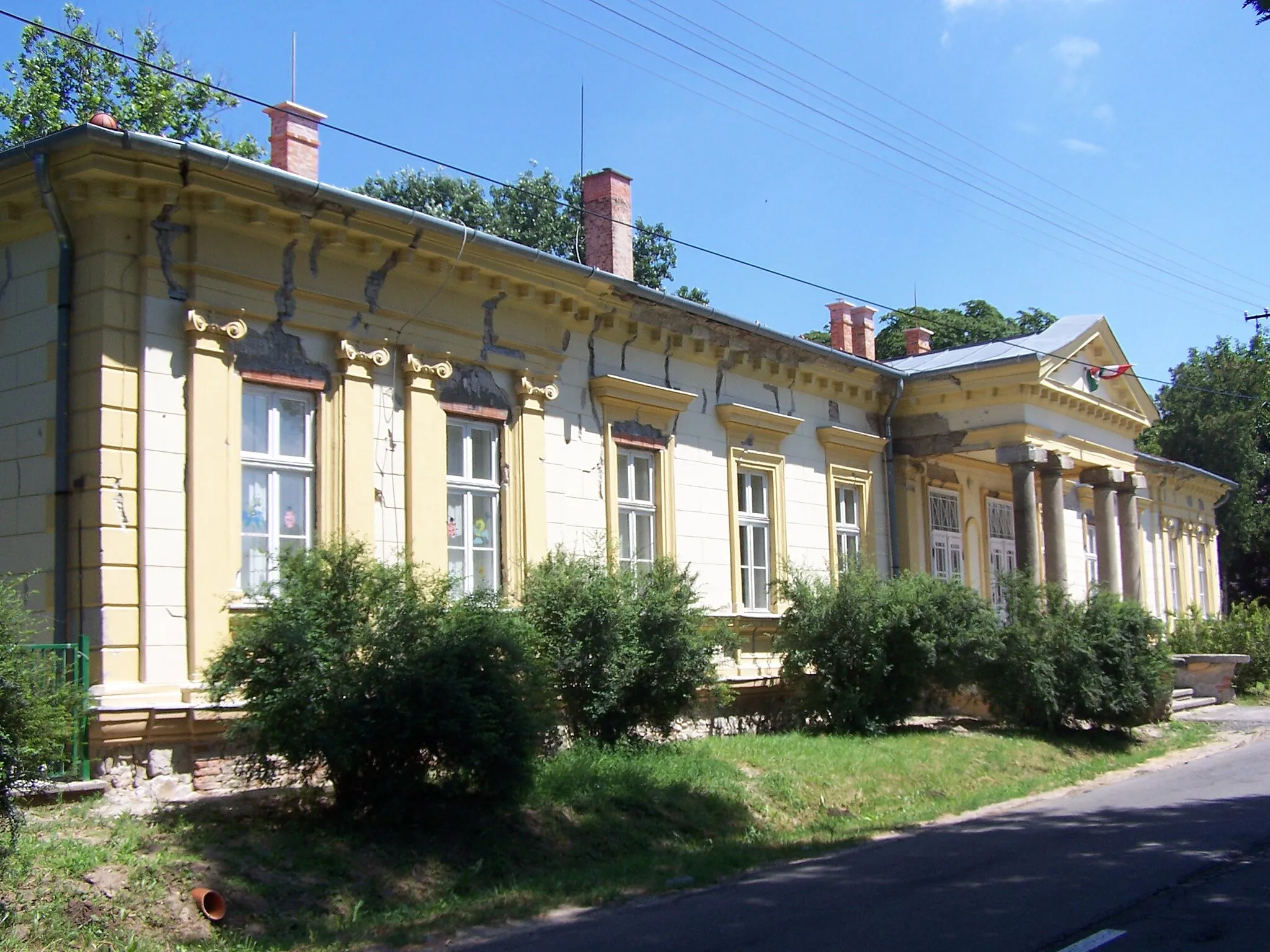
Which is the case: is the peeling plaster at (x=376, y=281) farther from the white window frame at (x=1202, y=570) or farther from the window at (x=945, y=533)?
the white window frame at (x=1202, y=570)

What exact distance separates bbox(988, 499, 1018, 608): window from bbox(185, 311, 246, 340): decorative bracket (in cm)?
1689

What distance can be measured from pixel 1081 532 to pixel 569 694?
19713mm

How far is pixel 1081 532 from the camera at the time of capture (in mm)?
28953

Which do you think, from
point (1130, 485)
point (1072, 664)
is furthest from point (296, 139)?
point (1130, 485)

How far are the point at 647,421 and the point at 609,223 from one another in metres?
2.74

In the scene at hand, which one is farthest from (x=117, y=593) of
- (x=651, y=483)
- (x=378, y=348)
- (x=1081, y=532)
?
(x=1081, y=532)

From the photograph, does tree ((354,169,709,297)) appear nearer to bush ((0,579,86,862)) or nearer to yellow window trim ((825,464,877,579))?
yellow window trim ((825,464,877,579))

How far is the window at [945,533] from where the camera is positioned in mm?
22562

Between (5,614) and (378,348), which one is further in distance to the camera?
(378,348)

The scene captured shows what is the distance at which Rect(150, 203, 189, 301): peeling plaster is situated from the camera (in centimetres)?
1116

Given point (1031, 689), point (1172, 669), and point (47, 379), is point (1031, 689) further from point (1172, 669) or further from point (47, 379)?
point (47, 379)

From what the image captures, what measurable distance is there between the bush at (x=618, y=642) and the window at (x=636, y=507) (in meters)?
2.42

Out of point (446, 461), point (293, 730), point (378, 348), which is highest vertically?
point (378, 348)

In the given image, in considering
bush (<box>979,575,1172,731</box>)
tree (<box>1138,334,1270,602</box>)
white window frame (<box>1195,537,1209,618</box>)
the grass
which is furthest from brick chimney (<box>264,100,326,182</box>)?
tree (<box>1138,334,1270,602</box>)
